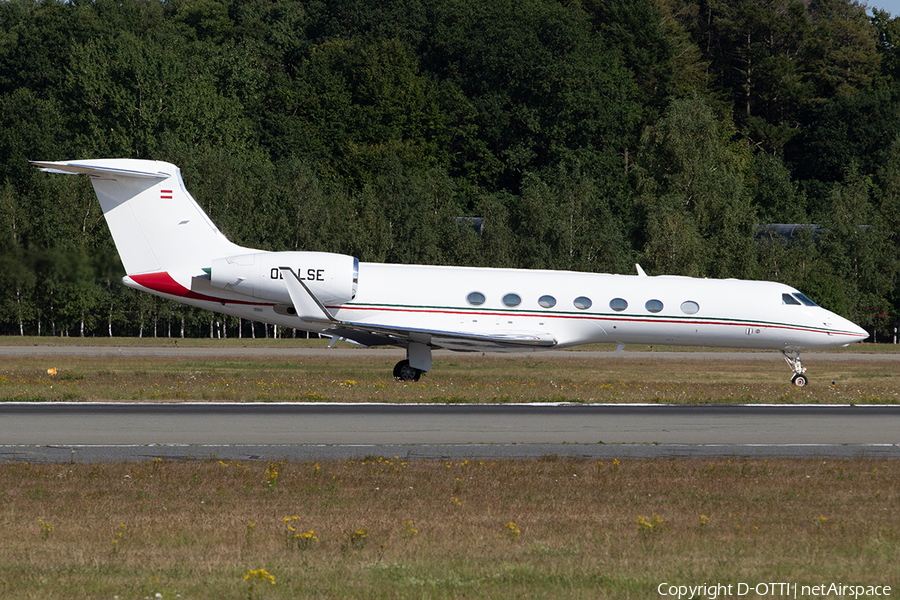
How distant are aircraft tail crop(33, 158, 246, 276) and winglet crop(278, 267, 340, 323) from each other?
2.51 meters

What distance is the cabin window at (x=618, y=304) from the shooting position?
2683cm

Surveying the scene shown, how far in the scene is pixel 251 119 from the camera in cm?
8438

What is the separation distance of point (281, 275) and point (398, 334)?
10.5 ft

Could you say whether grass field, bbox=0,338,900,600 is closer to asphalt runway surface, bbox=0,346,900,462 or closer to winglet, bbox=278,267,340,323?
asphalt runway surface, bbox=0,346,900,462

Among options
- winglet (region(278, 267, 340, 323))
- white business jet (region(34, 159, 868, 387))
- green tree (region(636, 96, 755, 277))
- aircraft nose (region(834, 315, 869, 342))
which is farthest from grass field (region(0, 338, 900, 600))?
green tree (region(636, 96, 755, 277))

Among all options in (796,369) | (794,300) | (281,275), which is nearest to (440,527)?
(281,275)

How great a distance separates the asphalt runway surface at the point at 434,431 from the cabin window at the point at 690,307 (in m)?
4.96

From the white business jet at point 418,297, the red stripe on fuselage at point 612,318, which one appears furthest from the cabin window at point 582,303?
the red stripe on fuselage at point 612,318

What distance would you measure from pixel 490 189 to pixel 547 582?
7989 centimetres

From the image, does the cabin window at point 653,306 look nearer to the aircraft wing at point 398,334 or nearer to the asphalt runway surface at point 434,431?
the aircraft wing at point 398,334

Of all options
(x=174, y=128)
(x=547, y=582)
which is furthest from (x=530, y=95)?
(x=547, y=582)

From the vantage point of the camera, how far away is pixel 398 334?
25.7m

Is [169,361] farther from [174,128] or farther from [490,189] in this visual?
[490,189]

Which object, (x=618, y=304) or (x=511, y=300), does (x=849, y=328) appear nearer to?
(x=618, y=304)
